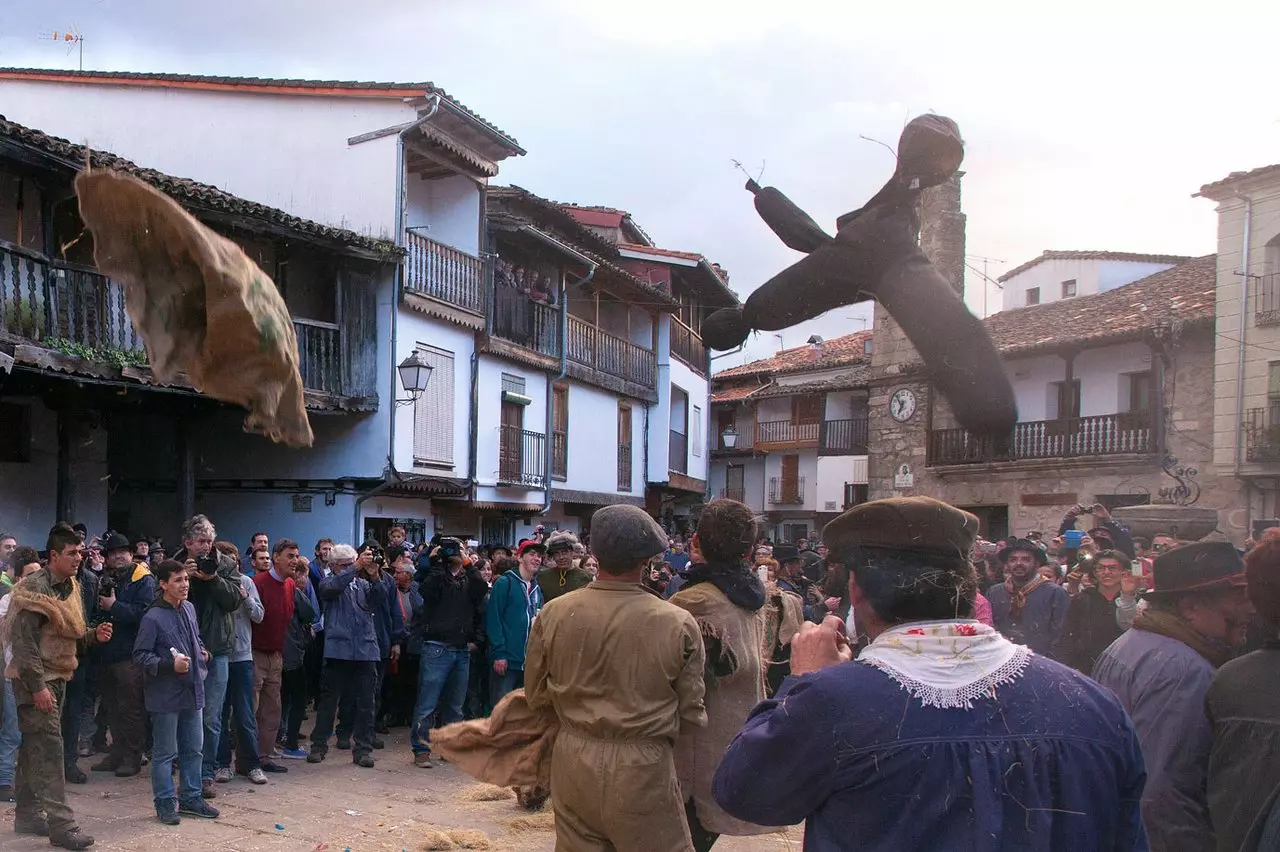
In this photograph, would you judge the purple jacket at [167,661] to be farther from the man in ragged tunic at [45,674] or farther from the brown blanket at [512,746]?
the brown blanket at [512,746]

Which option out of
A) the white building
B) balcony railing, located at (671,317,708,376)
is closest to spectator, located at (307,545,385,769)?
balcony railing, located at (671,317,708,376)

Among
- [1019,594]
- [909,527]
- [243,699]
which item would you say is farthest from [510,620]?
[909,527]

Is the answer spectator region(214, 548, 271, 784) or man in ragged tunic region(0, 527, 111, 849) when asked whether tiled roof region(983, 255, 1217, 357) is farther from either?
man in ragged tunic region(0, 527, 111, 849)

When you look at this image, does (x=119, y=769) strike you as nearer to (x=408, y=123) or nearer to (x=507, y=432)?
(x=408, y=123)

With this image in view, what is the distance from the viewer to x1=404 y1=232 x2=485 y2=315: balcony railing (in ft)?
55.7

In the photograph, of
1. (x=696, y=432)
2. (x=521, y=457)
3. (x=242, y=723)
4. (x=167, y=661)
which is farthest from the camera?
(x=696, y=432)

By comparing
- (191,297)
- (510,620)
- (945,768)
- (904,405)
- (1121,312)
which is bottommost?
(510,620)

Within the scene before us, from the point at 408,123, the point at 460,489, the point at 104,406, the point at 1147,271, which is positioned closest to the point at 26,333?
the point at 104,406

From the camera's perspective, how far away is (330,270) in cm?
1630

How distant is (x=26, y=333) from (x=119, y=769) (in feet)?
16.5

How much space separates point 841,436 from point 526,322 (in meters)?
16.0

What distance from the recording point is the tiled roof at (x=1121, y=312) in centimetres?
1953

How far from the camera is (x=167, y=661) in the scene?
23.1ft

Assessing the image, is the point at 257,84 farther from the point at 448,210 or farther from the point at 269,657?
the point at 269,657
